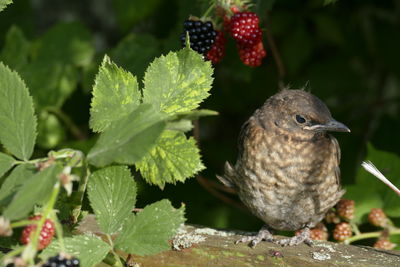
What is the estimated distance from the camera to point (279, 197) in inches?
104

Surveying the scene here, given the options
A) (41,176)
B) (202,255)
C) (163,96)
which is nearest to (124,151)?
(41,176)

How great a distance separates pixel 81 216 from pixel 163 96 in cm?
46

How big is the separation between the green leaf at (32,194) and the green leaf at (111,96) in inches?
15.1

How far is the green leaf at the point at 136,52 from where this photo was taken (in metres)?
3.13

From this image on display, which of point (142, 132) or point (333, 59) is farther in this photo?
point (333, 59)

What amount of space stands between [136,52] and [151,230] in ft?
5.30

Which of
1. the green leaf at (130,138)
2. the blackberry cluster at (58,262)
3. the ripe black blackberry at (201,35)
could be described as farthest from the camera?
the ripe black blackberry at (201,35)

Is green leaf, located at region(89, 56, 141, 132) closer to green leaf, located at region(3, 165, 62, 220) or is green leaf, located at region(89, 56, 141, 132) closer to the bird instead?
green leaf, located at region(3, 165, 62, 220)

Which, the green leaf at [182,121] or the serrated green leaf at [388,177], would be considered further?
the serrated green leaf at [388,177]

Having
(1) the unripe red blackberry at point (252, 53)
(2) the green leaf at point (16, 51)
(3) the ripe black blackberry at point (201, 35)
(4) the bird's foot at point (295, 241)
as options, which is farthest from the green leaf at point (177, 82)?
(2) the green leaf at point (16, 51)

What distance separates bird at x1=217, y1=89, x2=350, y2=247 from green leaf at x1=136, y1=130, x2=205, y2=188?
82 cm

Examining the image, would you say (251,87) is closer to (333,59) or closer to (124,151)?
(333,59)

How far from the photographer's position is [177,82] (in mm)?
1894

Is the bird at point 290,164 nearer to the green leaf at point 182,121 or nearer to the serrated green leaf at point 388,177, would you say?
the serrated green leaf at point 388,177
